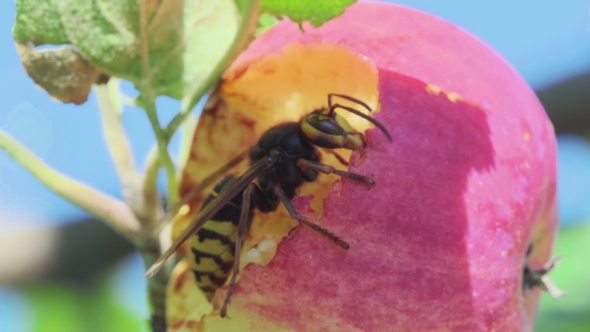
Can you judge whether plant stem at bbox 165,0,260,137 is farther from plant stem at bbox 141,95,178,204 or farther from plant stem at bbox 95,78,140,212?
plant stem at bbox 95,78,140,212

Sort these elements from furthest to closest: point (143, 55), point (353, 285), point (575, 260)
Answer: point (575, 260) → point (143, 55) → point (353, 285)

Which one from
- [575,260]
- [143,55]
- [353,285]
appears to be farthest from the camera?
[575,260]

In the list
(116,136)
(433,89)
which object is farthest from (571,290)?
(116,136)

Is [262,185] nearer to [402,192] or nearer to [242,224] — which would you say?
[242,224]

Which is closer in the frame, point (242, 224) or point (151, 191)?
point (242, 224)

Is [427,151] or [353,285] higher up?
[427,151]

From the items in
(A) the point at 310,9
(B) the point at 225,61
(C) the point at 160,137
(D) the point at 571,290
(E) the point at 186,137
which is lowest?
(D) the point at 571,290

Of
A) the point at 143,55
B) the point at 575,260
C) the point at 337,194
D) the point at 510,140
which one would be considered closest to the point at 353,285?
the point at 337,194

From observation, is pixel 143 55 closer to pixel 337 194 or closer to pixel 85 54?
pixel 85 54
